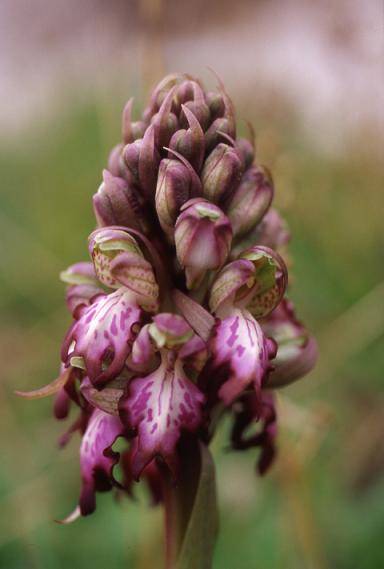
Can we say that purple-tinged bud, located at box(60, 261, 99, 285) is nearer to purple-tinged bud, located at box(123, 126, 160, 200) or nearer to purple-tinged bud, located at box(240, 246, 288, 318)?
purple-tinged bud, located at box(123, 126, 160, 200)

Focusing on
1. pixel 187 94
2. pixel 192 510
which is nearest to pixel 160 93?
pixel 187 94

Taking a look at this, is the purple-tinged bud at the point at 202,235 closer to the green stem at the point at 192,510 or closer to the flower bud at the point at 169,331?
the flower bud at the point at 169,331

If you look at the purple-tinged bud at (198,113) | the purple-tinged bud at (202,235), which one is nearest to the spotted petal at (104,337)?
the purple-tinged bud at (202,235)

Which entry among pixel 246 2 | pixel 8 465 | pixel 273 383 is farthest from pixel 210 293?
pixel 246 2

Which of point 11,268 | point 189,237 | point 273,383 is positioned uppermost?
point 189,237

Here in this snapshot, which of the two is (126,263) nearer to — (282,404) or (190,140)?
(190,140)

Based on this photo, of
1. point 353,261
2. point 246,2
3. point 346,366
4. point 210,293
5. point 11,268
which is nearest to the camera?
point 210,293

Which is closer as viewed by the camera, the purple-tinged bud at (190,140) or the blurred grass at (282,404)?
the purple-tinged bud at (190,140)

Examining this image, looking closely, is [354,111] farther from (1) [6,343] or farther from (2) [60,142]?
(2) [60,142]
